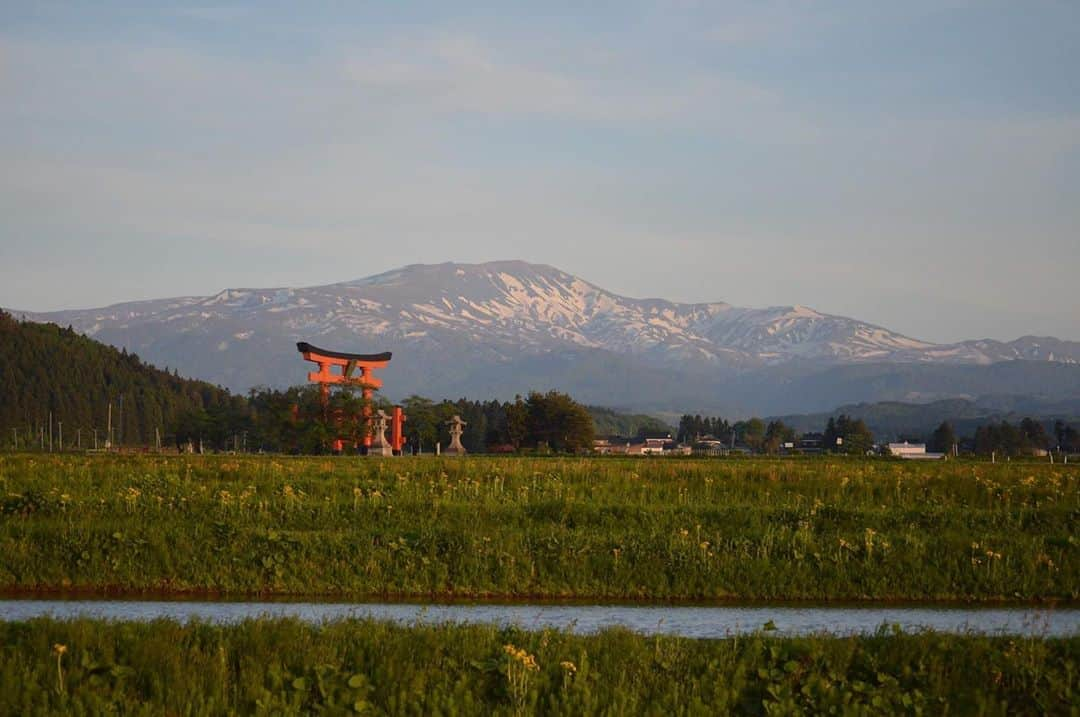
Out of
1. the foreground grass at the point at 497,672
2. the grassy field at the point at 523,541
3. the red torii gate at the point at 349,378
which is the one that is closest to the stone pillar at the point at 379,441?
the red torii gate at the point at 349,378

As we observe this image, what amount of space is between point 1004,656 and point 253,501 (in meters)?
17.7

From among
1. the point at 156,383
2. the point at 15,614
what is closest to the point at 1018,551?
the point at 15,614

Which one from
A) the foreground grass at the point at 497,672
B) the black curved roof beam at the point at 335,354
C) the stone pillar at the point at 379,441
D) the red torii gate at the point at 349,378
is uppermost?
the black curved roof beam at the point at 335,354

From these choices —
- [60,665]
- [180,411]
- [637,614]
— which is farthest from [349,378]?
[60,665]

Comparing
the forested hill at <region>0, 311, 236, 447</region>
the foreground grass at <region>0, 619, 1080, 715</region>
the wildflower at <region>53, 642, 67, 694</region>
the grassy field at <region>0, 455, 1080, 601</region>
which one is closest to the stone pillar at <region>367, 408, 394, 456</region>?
the grassy field at <region>0, 455, 1080, 601</region>

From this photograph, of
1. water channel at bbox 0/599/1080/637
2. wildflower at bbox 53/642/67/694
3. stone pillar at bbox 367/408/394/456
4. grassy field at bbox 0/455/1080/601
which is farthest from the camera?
stone pillar at bbox 367/408/394/456

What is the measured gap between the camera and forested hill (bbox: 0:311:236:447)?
130 metres

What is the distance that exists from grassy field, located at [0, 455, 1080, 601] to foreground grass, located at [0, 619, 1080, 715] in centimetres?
818

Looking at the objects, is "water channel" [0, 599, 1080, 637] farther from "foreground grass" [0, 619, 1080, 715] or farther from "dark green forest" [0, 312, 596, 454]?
"dark green forest" [0, 312, 596, 454]

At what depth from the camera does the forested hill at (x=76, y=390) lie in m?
130

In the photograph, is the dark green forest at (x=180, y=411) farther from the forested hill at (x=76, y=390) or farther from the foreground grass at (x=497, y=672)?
the foreground grass at (x=497, y=672)

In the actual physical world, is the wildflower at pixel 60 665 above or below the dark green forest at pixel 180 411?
below

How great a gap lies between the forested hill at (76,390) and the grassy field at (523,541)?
91961 mm

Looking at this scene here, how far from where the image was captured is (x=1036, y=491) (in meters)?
33.4
